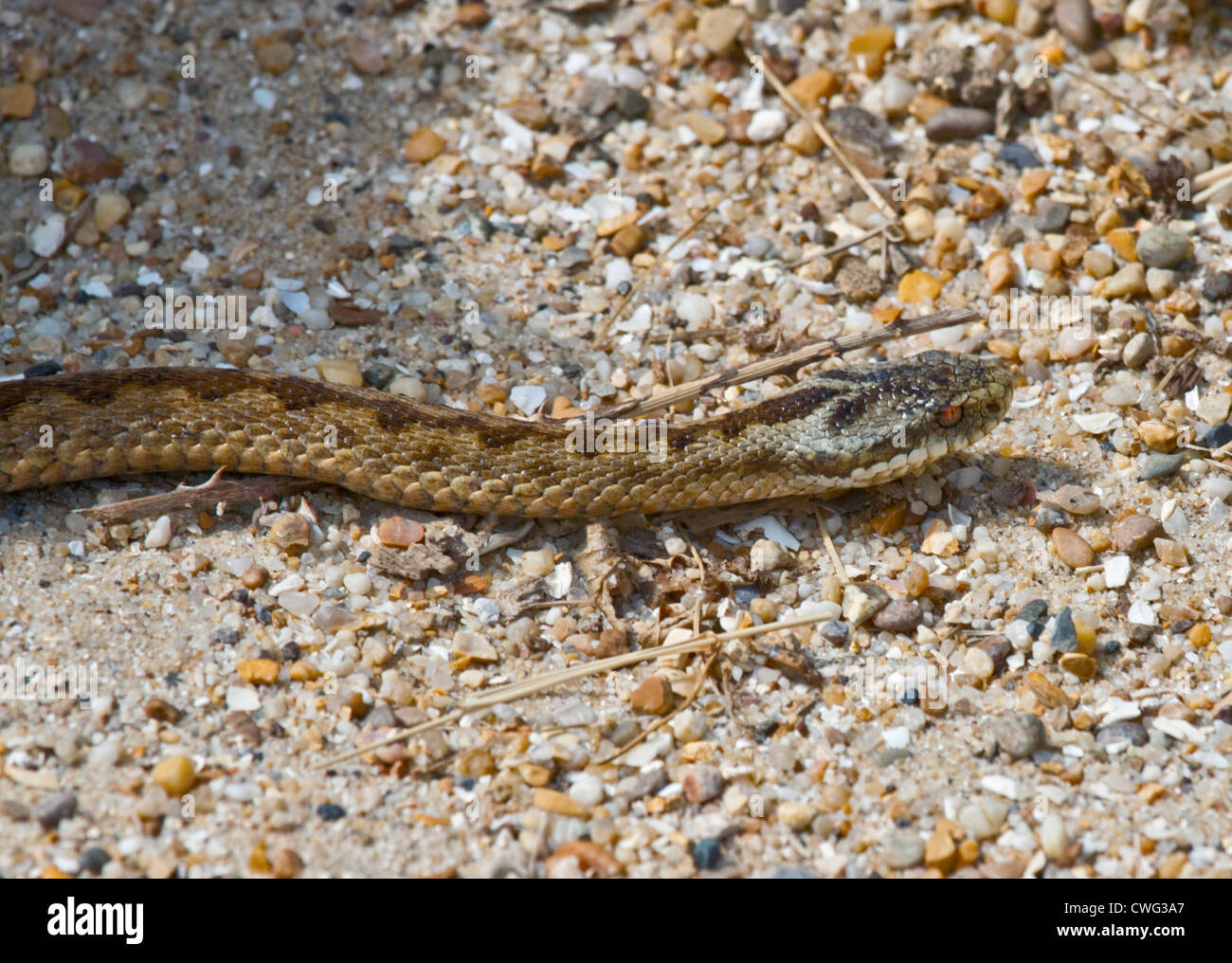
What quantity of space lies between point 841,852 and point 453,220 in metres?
3.85

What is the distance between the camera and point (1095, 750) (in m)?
4.18

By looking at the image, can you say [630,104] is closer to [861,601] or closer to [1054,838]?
[861,601]

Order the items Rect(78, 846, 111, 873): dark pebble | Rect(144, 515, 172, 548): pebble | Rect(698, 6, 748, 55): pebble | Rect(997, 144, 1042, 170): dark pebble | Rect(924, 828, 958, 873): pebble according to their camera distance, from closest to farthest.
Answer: Rect(78, 846, 111, 873): dark pebble < Rect(924, 828, 958, 873): pebble < Rect(144, 515, 172, 548): pebble < Rect(997, 144, 1042, 170): dark pebble < Rect(698, 6, 748, 55): pebble

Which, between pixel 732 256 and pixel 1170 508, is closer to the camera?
pixel 1170 508

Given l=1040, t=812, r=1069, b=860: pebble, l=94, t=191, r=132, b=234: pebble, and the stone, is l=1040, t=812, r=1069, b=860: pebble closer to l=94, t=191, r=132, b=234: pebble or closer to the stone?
the stone

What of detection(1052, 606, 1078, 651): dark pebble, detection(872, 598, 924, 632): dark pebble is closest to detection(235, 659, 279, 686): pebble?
detection(872, 598, 924, 632): dark pebble

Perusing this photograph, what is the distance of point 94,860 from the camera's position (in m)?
3.69

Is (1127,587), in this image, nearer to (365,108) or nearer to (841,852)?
(841,852)

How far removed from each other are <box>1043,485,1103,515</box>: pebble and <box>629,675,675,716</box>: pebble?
202cm

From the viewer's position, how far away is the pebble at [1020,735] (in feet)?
13.5

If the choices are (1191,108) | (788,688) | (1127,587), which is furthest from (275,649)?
(1191,108)

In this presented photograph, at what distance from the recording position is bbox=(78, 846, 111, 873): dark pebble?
3.68m

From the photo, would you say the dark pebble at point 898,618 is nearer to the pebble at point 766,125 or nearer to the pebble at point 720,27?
the pebble at point 766,125

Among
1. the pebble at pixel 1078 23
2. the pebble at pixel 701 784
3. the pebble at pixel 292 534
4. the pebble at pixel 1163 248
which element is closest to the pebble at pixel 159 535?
the pebble at pixel 292 534
